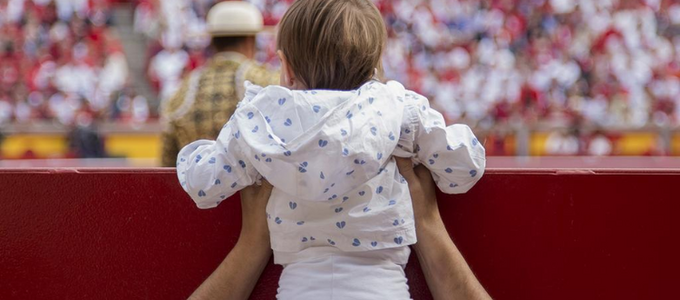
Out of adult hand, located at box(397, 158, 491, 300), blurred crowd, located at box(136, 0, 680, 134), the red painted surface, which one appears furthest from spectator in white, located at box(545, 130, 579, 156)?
adult hand, located at box(397, 158, 491, 300)

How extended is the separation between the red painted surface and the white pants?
0.99 feet

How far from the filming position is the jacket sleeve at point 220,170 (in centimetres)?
195

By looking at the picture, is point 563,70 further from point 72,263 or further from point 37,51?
point 72,263

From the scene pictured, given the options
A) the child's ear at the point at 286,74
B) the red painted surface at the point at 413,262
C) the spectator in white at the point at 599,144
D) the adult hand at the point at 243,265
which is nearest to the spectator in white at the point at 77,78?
the spectator in white at the point at 599,144

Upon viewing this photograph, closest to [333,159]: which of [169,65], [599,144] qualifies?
[599,144]

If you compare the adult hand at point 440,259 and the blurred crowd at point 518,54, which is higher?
the adult hand at point 440,259

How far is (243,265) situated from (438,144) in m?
0.51

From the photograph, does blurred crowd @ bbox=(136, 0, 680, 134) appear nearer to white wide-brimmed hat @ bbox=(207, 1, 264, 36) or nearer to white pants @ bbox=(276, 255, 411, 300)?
white wide-brimmed hat @ bbox=(207, 1, 264, 36)

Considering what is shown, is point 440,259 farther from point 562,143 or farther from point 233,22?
point 562,143

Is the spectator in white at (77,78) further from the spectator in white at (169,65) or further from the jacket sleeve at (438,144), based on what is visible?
the jacket sleeve at (438,144)

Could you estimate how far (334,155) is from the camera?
1.84 meters

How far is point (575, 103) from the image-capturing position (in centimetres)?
1212

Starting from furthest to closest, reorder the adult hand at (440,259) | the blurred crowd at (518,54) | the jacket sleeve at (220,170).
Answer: the blurred crowd at (518,54)
the adult hand at (440,259)
the jacket sleeve at (220,170)

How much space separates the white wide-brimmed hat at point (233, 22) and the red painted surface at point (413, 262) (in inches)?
77.5
